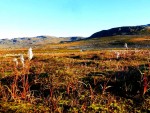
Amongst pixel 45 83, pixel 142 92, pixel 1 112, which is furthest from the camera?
pixel 45 83

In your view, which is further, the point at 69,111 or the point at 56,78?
the point at 56,78

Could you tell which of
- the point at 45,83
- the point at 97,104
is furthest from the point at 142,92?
the point at 45,83

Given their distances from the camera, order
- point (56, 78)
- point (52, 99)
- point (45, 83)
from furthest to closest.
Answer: point (56, 78)
point (45, 83)
point (52, 99)

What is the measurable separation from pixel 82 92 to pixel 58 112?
2.22 meters

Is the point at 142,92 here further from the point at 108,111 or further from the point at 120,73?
the point at 120,73

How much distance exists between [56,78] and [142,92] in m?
4.30

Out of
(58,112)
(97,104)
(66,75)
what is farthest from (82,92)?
(66,75)

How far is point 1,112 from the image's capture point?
10320 millimetres

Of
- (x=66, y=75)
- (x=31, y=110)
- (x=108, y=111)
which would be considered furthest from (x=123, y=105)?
(x=66, y=75)

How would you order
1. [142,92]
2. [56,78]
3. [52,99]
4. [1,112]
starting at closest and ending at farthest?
1. [1,112]
2. [52,99]
3. [142,92]
4. [56,78]

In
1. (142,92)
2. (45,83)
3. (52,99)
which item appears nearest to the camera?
(52,99)

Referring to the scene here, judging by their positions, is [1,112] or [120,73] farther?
[120,73]

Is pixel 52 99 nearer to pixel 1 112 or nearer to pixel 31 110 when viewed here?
pixel 31 110

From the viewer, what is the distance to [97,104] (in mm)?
11141
